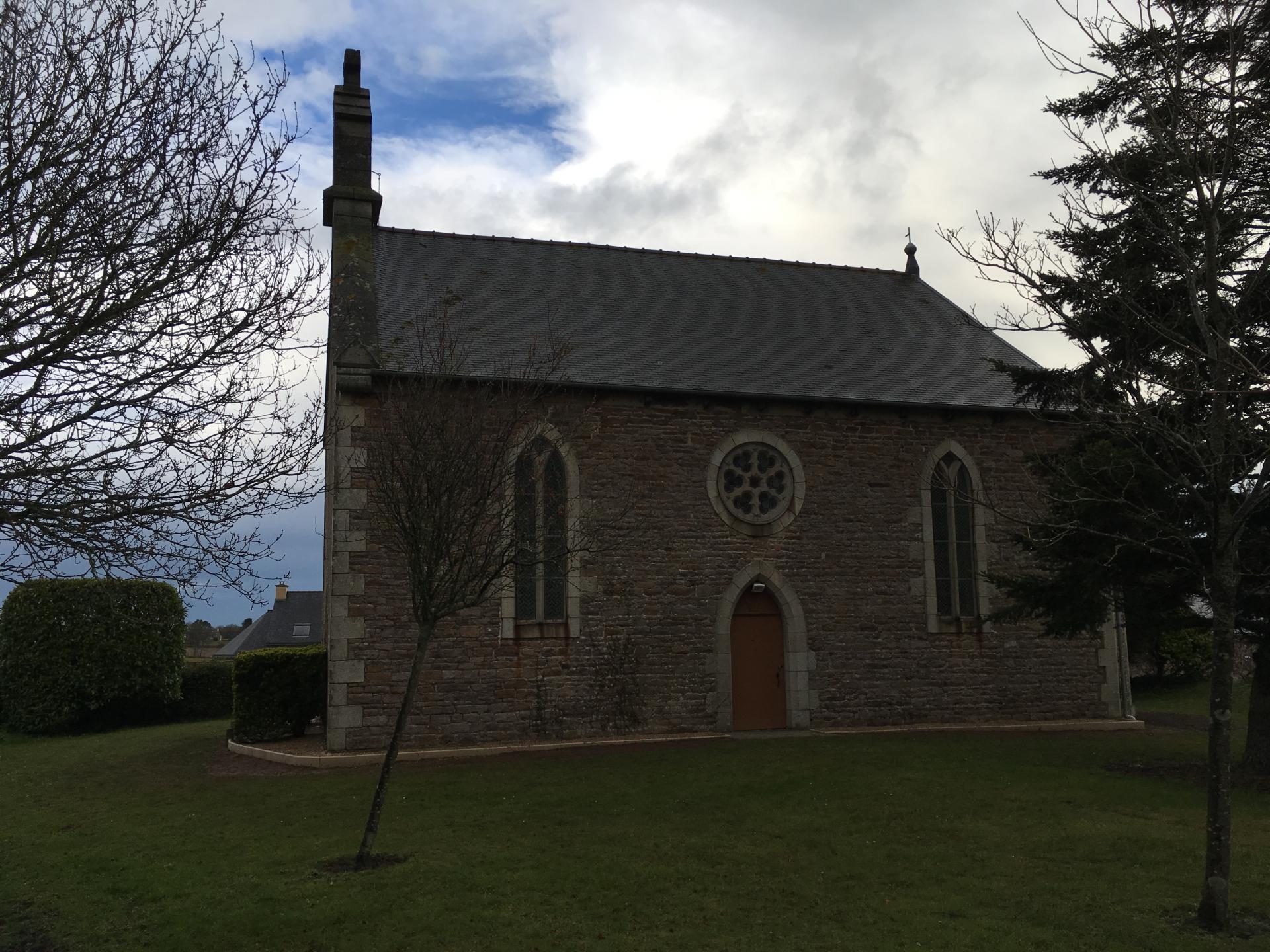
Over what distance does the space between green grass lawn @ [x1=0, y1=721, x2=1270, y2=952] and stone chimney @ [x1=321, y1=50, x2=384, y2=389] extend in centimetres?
541

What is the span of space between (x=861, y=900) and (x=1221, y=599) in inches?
124

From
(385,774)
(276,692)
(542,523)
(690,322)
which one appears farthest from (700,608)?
(385,774)

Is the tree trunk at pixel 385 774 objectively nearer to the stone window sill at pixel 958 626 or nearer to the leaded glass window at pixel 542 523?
the leaded glass window at pixel 542 523

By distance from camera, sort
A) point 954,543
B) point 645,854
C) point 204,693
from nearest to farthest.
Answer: point 645,854 → point 954,543 → point 204,693

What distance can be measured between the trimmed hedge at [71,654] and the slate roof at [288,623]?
14.2 m

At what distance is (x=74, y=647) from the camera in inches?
720

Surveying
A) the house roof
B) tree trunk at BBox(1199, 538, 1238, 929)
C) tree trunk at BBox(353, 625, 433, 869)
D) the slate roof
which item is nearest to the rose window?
the house roof

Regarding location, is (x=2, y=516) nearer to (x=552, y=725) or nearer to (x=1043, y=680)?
(x=552, y=725)

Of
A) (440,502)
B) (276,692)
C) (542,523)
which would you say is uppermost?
(542,523)

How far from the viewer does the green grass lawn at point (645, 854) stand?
6.31 m

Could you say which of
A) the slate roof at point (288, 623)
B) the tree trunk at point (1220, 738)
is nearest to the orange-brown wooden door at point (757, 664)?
the tree trunk at point (1220, 738)

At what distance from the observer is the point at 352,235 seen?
51.1 ft

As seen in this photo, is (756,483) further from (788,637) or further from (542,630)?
(542,630)

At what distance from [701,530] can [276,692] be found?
21.7ft
